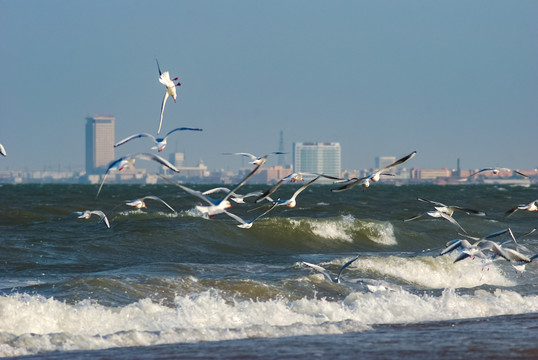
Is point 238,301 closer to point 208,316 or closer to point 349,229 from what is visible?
point 208,316

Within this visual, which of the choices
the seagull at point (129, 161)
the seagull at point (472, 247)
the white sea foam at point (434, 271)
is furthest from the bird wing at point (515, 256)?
the seagull at point (129, 161)

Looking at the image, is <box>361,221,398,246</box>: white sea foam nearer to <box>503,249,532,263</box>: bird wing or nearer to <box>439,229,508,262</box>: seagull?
<box>439,229,508,262</box>: seagull

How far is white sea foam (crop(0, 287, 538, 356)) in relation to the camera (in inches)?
439

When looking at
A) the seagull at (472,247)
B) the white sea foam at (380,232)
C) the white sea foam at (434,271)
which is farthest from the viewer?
the white sea foam at (380,232)

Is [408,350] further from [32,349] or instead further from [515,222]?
[515,222]

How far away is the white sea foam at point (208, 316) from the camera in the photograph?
1114 centimetres

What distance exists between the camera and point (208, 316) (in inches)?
522

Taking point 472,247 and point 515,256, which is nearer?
point 515,256

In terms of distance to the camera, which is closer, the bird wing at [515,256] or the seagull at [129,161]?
the seagull at [129,161]

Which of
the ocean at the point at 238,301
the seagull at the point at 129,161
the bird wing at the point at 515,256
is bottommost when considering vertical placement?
the ocean at the point at 238,301

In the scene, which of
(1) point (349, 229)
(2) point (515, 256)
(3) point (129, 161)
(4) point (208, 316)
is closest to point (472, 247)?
(2) point (515, 256)

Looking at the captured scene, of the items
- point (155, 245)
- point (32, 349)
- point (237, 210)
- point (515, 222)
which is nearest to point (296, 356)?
point (32, 349)

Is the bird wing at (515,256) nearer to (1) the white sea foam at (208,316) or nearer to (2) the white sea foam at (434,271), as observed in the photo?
(1) the white sea foam at (208,316)

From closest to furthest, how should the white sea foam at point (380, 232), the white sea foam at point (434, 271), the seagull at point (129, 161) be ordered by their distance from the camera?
the seagull at point (129, 161), the white sea foam at point (434, 271), the white sea foam at point (380, 232)
